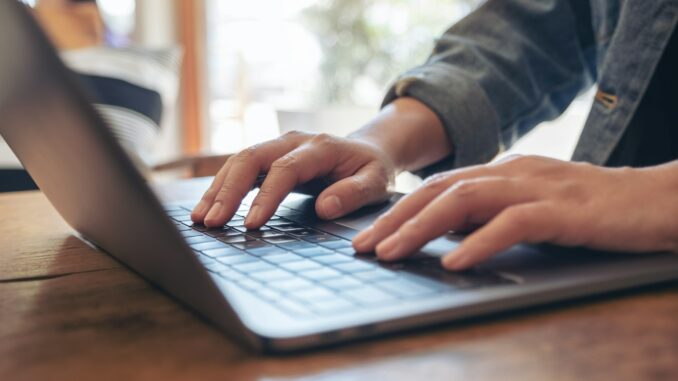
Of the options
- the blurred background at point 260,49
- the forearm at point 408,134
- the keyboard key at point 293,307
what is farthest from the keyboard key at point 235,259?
the blurred background at point 260,49

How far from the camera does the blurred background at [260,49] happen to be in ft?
10.9

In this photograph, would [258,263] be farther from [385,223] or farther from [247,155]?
[247,155]

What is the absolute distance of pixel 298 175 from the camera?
723 mm

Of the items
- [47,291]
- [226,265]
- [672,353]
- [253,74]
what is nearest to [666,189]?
[672,353]

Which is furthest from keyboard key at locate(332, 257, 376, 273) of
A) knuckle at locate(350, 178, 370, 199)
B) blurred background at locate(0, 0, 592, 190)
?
blurred background at locate(0, 0, 592, 190)

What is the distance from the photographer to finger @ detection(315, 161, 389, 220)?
675 millimetres

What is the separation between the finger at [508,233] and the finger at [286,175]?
0.22 m

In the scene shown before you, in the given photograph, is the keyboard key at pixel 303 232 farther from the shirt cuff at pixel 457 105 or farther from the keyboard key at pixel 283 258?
the shirt cuff at pixel 457 105

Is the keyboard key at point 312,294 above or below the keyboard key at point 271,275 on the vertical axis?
above

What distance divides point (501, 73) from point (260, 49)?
3260 mm

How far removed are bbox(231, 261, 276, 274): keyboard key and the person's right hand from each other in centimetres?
13

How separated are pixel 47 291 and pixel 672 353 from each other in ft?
1.28

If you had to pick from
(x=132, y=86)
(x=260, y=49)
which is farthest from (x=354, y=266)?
(x=260, y=49)

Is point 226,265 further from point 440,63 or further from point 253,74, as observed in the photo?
point 253,74
